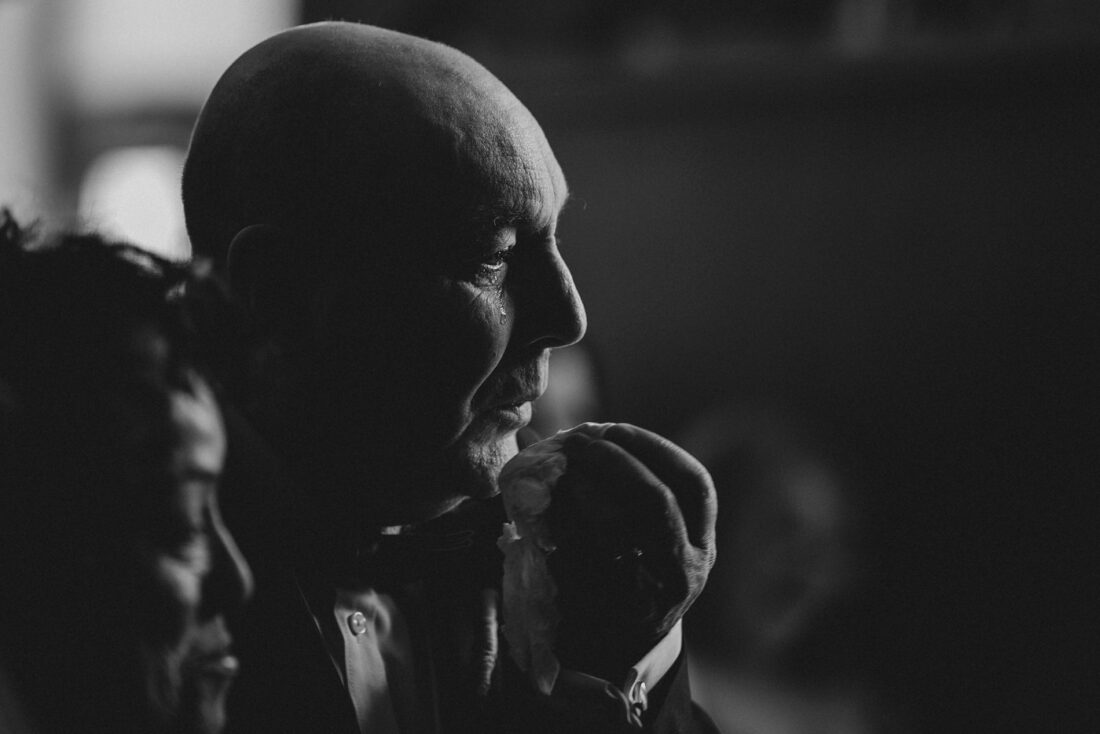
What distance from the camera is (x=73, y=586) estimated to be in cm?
53

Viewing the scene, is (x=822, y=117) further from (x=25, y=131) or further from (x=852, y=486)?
(x=25, y=131)

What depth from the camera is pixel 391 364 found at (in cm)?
65

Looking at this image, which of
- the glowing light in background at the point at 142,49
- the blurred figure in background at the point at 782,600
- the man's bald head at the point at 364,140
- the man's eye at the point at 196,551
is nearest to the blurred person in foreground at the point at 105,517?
the man's eye at the point at 196,551

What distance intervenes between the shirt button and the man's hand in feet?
0.44

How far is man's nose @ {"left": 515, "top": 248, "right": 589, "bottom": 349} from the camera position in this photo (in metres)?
0.65

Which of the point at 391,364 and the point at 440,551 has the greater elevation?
the point at 391,364

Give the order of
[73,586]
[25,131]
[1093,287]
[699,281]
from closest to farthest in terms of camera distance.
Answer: [73,586] → [1093,287] → [699,281] → [25,131]

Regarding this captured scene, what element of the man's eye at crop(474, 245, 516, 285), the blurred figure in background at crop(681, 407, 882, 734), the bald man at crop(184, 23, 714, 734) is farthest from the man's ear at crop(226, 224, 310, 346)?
the blurred figure in background at crop(681, 407, 882, 734)

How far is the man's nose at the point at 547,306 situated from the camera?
0.65 metres

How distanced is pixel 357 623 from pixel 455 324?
214 mm

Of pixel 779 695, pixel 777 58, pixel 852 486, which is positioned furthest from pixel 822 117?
pixel 779 695

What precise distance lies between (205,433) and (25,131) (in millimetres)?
2941

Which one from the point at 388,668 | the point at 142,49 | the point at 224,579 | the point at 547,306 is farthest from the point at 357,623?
the point at 142,49

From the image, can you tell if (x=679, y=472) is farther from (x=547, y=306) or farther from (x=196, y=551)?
(x=196, y=551)
